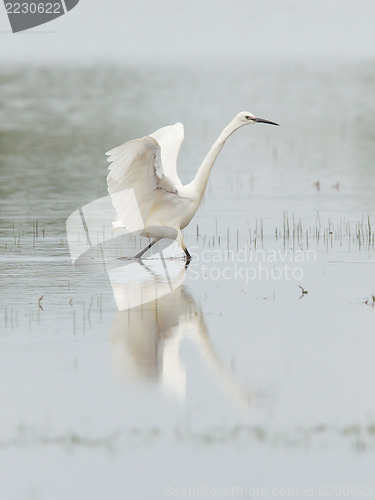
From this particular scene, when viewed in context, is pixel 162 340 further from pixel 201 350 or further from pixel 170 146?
pixel 170 146

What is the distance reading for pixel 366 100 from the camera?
4838cm

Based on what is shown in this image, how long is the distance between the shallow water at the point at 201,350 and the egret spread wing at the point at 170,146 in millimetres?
972

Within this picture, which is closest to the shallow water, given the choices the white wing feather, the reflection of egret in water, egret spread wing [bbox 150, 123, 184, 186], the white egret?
the reflection of egret in water

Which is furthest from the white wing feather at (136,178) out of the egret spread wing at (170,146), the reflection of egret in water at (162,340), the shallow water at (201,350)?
the reflection of egret in water at (162,340)

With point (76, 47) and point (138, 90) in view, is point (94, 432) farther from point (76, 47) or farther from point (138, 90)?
point (76, 47)

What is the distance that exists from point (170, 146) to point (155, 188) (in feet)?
5.19

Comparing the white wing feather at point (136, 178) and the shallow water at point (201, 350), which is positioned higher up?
the white wing feather at point (136, 178)

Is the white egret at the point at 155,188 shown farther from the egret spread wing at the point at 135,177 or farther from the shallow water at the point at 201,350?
the shallow water at the point at 201,350

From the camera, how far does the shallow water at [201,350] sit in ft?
24.6

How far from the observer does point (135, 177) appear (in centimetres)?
1412

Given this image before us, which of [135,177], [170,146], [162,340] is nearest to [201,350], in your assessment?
[162,340]

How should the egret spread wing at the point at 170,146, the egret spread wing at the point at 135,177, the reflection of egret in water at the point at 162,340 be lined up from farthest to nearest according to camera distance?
the egret spread wing at the point at 170,146, the egret spread wing at the point at 135,177, the reflection of egret in water at the point at 162,340

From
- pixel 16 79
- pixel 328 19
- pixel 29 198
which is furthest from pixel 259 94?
pixel 328 19

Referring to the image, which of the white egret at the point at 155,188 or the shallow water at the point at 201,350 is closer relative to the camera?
the shallow water at the point at 201,350
